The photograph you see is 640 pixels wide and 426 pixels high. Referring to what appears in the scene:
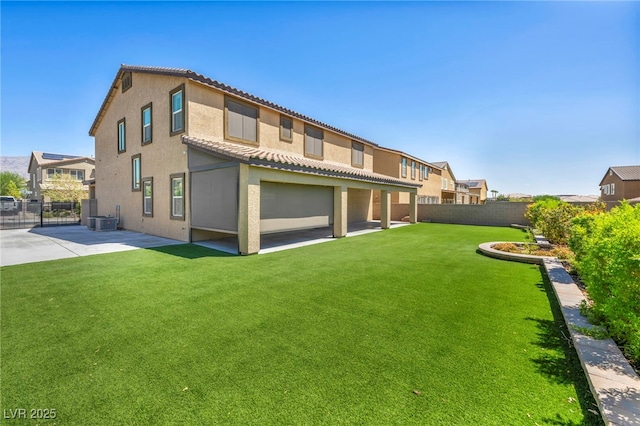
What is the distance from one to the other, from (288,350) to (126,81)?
19.4 meters

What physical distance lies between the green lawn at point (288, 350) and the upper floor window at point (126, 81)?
1337cm

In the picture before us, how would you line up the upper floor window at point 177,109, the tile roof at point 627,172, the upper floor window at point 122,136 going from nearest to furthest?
the upper floor window at point 177,109, the upper floor window at point 122,136, the tile roof at point 627,172

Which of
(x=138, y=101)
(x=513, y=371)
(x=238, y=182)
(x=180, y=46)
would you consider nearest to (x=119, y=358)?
(x=513, y=371)

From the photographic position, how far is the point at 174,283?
634 centimetres

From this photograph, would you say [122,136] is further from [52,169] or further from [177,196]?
[52,169]

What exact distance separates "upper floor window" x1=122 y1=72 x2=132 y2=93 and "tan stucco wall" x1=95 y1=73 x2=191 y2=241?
0.39m

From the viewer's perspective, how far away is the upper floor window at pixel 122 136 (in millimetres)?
16664

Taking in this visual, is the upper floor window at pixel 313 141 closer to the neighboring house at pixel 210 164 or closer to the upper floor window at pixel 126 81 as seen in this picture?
the neighboring house at pixel 210 164

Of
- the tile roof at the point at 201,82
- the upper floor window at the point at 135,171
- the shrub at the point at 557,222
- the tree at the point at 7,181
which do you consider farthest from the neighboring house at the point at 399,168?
the tree at the point at 7,181

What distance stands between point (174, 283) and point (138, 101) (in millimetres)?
13748

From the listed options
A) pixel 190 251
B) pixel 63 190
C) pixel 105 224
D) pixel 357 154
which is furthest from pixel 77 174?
pixel 190 251

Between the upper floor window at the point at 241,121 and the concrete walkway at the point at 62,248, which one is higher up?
the upper floor window at the point at 241,121

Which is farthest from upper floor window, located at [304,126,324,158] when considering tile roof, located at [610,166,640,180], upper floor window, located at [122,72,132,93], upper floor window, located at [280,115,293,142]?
tile roof, located at [610,166,640,180]

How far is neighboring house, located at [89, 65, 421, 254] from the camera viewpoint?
10.2 meters
